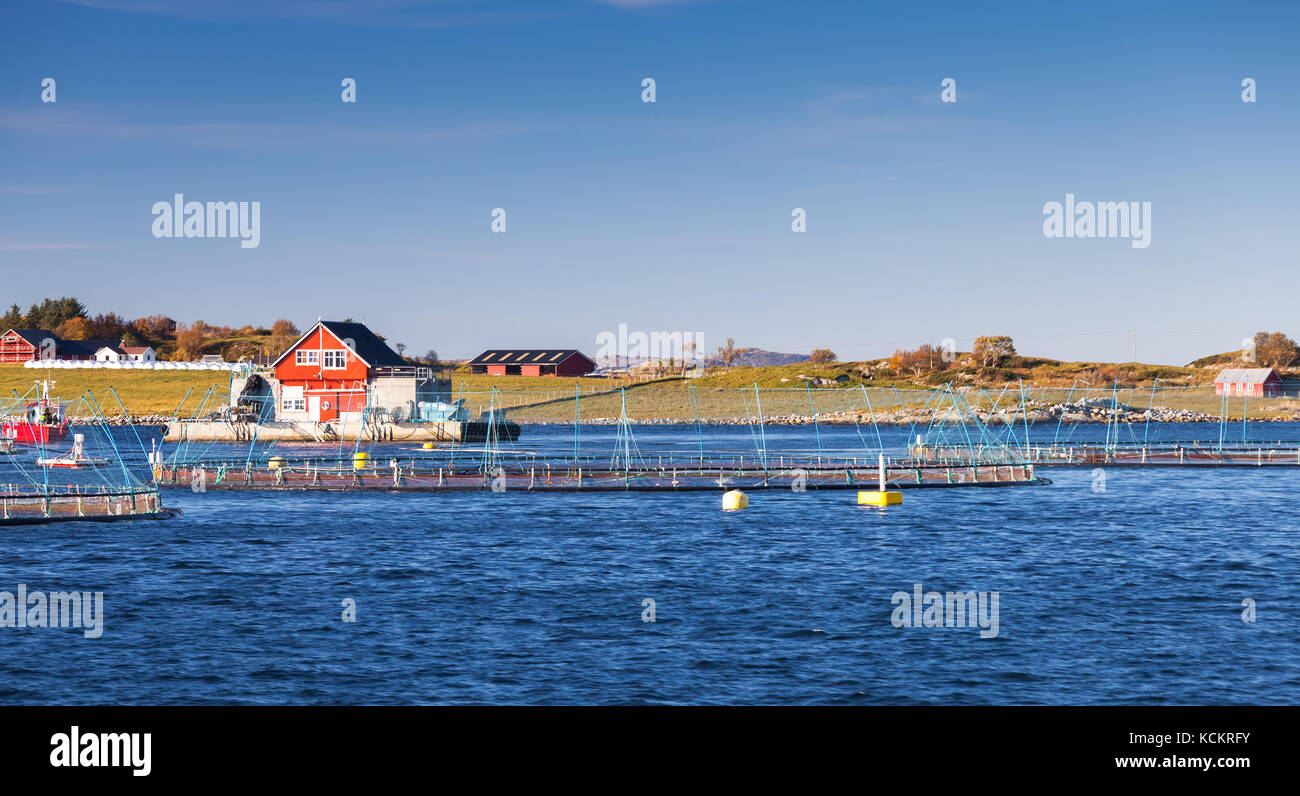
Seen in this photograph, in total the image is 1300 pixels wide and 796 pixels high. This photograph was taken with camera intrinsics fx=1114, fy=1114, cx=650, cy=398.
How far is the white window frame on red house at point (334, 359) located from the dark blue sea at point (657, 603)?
55.6 metres

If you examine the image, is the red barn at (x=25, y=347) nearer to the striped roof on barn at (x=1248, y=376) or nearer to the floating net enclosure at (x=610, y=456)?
the floating net enclosure at (x=610, y=456)

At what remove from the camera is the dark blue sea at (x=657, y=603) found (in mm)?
21266

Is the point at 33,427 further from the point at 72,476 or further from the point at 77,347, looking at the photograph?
the point at 77,347

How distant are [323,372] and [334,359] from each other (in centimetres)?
165

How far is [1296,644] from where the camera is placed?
24.6 meters

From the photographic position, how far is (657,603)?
2948cm

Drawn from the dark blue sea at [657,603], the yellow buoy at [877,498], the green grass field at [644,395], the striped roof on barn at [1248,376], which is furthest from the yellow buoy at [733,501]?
the striped roof on barn at [1248,376]

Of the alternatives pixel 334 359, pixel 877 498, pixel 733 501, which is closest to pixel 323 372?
pixel 334 359

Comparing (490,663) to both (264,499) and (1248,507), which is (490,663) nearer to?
(264,499)
